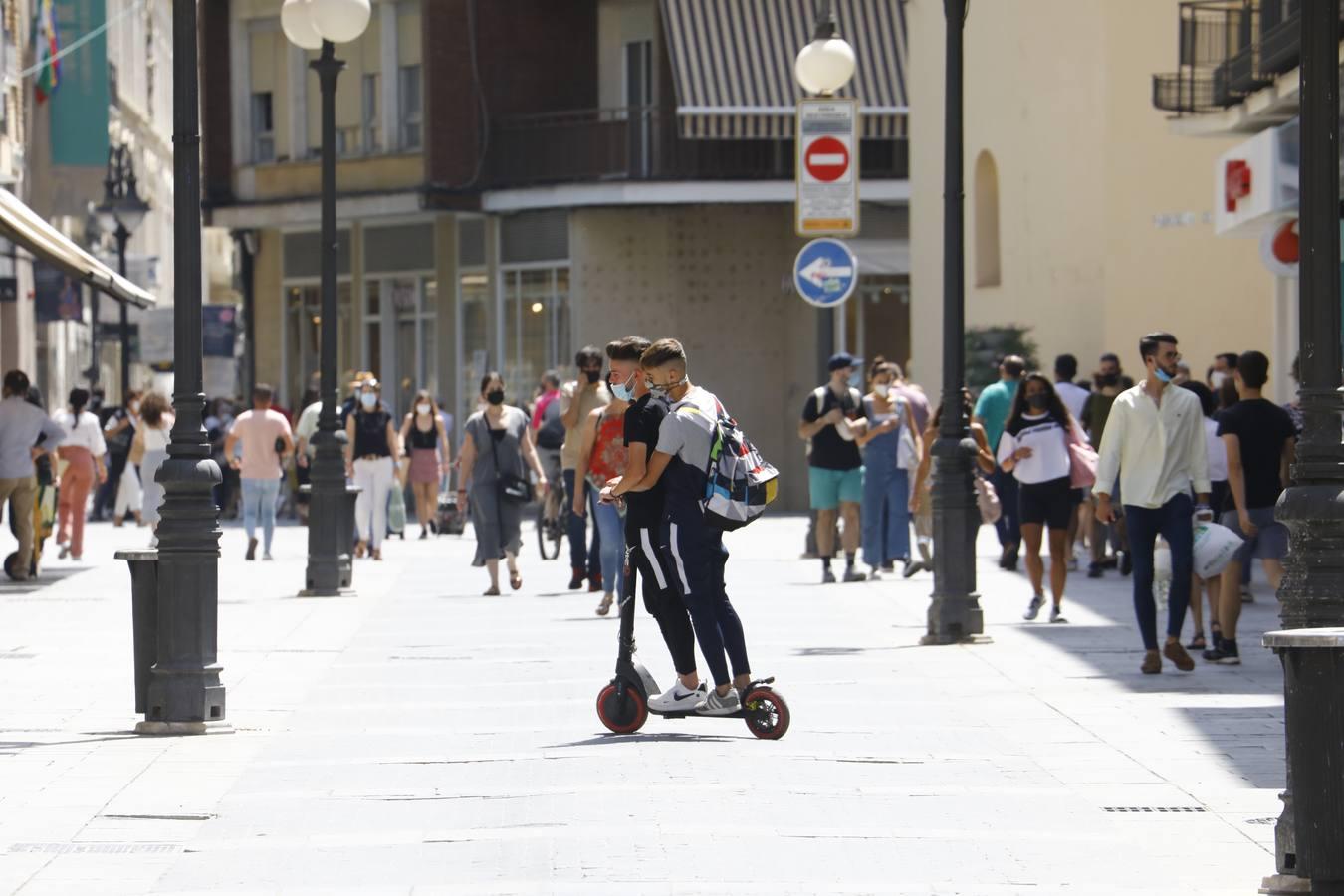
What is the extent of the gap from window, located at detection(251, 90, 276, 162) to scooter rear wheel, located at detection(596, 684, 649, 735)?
30194mm

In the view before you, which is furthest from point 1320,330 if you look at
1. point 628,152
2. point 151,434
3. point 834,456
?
point 628,152

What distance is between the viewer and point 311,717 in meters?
11.5

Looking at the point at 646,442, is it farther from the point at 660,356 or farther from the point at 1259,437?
the point at 1259,437

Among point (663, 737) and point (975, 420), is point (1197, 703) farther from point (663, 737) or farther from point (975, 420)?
point (975, 420)

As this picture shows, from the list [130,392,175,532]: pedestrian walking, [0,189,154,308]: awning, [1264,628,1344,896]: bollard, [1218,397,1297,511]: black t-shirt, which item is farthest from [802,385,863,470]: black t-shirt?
[1264,628,1344,896]: bollard

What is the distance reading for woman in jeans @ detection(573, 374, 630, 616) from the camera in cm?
1562

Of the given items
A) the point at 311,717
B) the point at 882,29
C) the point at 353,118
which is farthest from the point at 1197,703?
the point at 353,118

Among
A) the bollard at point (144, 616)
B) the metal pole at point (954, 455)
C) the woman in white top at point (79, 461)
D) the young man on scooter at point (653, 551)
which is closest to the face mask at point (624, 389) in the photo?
the young man on scooter at point (653, 551)

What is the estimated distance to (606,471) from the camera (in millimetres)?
15570

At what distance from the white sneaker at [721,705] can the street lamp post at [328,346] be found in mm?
8476

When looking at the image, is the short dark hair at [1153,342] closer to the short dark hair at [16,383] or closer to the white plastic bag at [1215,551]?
the white plastic bag at [1215,551]

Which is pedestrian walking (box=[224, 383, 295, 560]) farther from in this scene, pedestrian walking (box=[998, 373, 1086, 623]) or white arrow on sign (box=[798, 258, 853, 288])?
pedestrian walking (box=[998, 373, 1086, 623])

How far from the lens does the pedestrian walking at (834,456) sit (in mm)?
19828

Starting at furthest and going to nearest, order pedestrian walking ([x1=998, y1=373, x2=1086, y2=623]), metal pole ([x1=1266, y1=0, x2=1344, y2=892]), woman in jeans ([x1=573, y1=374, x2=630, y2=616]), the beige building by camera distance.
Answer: the beige building < pedestrian walking ([x1=998, y1=373, x2=1086, y2=623]) < woman in jeans ([x1=573, y1=374, x2=630, y2=616]) < metal pole ([x1=1266, y1=0, x2=1344, y2=892])
